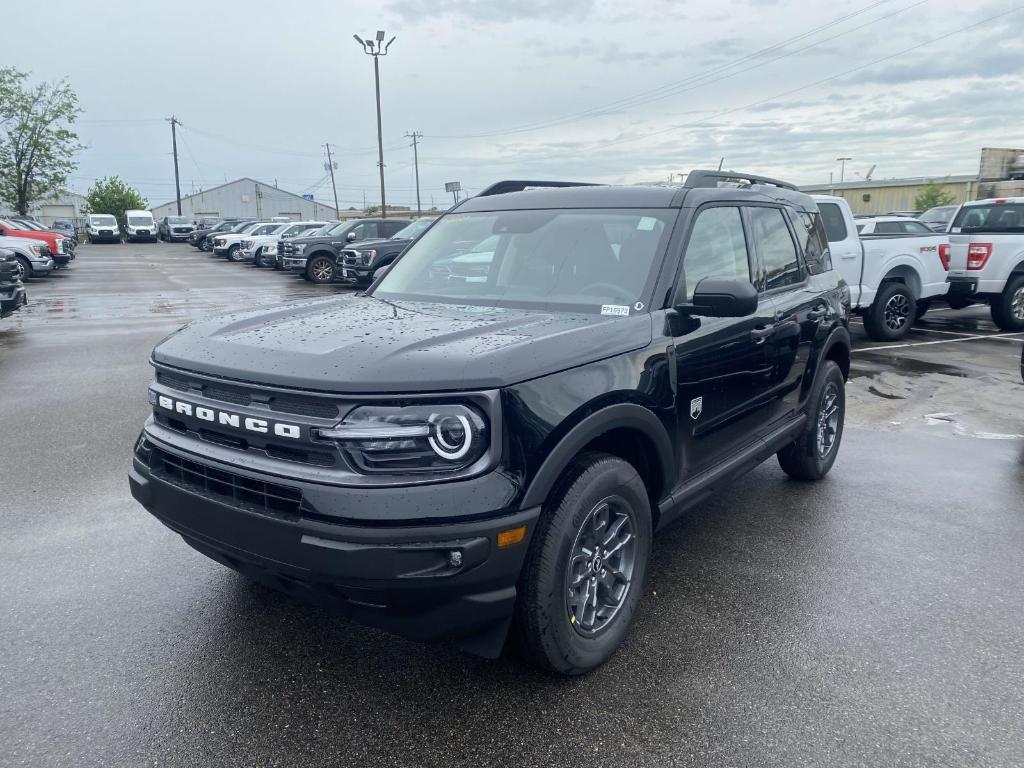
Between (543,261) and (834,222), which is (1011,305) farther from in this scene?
(543,261)

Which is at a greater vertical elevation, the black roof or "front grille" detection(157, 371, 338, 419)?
the black roof

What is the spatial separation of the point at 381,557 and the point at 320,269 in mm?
20597

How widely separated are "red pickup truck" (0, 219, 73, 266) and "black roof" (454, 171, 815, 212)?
992 inches

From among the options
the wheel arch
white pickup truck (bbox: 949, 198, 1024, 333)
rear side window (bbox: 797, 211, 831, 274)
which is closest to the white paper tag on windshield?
the wheel arch

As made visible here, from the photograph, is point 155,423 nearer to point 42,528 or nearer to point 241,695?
point 241,695

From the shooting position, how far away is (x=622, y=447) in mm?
3229

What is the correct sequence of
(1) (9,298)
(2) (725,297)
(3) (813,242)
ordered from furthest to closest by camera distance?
(1) (9,298) → (3) (813,242) → (2) (725,297)

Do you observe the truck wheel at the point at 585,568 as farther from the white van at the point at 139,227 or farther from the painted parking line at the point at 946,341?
the white van at the point at 139,227

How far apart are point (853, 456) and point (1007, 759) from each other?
3697 mm

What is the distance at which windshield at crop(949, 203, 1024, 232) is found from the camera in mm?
12305

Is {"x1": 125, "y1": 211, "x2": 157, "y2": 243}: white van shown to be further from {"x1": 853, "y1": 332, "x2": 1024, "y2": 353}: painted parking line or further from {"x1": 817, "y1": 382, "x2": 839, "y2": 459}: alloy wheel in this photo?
{"x1": 817, "y1": 382, "x2": 839, "y2": 459}: alloy wheel

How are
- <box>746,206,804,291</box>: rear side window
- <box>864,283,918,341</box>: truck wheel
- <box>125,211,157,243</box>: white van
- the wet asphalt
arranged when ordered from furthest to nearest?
<box>125,211,157,243</box>: white van, <box>864,283,918,341</box>: truck wheel, <box>746,206,804,291</box>: rear side window, the wet asphalt

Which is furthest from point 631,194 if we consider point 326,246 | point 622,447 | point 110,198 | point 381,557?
point 110,198

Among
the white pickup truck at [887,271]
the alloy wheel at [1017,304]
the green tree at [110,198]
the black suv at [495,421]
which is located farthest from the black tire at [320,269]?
the green tree at [110,198]
